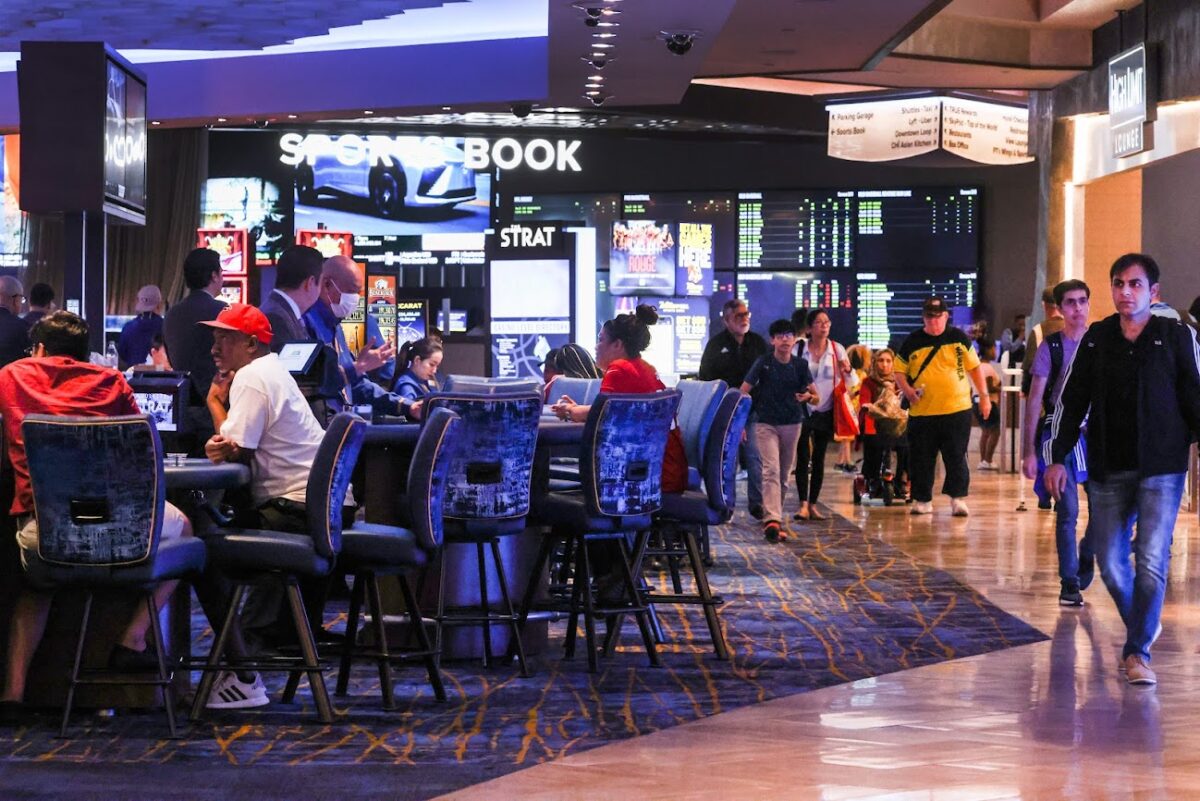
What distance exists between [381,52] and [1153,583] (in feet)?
30.1

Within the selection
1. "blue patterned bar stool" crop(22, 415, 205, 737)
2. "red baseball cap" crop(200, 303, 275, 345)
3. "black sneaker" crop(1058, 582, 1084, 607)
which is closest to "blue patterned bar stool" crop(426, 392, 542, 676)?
"red baseball cap" crop(200, 303, 275, 345)

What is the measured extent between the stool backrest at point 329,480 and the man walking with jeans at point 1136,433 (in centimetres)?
253

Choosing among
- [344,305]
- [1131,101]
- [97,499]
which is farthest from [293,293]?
[1131,101]

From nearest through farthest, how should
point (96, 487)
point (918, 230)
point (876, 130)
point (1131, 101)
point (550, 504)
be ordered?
point (96, 487) → point (550, 504) → point (1131, 101) → point (876, 130) → point (918, 230)

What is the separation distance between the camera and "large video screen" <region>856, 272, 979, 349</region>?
2172 cm

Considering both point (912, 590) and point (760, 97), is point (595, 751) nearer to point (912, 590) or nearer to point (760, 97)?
point (912, 590)

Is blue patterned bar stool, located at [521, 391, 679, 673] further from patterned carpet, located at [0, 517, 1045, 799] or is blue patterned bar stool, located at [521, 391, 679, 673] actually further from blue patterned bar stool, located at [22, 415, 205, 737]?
blue patterned bar stool, located at [22, 415, 205, 737]

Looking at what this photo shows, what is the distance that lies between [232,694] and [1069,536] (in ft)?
13.5

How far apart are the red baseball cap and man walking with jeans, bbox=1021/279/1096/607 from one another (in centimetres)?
353

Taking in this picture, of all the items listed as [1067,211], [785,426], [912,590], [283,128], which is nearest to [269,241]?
[283,128]

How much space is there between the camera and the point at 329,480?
5359 millimetres

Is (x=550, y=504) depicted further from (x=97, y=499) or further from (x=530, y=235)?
(x=530, y=235)

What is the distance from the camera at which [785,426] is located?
11.3m

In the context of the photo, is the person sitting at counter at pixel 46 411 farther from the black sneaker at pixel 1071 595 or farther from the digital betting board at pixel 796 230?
the digital betting board at pixel 796 230
